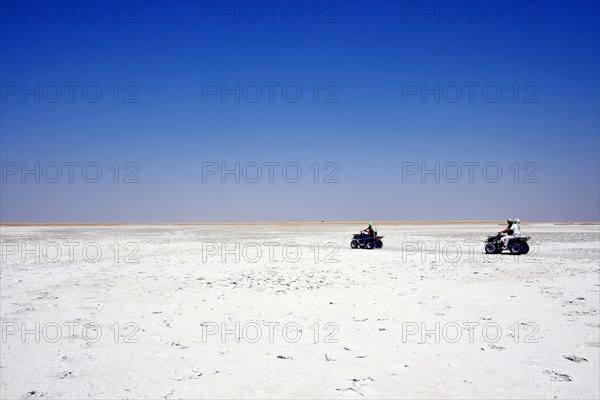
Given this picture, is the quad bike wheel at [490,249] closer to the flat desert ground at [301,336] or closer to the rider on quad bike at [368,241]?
the rider on quad bike at [368,241]

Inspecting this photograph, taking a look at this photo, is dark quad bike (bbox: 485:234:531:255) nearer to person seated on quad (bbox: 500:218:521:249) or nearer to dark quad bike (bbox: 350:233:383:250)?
person seated on quad (bbox: 500:218:521:249)

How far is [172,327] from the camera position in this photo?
27.6ft

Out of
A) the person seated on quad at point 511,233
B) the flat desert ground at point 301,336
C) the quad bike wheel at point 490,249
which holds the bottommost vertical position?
the flat desert ground at point 301,336

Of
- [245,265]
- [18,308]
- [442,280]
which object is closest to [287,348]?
[18,308]

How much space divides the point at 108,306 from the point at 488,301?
931cm

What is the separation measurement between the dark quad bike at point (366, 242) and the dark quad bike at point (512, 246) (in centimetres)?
659

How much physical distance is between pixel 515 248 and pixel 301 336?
702 inches

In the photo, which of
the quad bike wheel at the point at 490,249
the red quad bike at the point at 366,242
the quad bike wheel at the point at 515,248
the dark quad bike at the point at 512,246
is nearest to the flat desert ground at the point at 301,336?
the quad bike wheel at the point at 515,248

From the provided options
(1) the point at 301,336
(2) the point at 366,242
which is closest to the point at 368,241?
(2) the point at 366,242

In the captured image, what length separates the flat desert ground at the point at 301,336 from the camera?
577cm

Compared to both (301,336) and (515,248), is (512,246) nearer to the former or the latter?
(515,248)

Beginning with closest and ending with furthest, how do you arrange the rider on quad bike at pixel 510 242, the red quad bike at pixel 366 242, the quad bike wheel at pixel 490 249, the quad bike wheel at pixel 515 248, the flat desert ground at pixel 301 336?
the flat desert ground at pixel 301 336, the quad bike wheel at pixel 515 248, the rider on quad bike at pixel 510 242, the quad bike wheel at pixel 490 249, the red quad bike at pixel 366 242

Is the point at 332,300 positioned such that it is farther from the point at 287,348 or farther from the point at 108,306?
the point at 108,306

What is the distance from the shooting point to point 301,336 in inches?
307
